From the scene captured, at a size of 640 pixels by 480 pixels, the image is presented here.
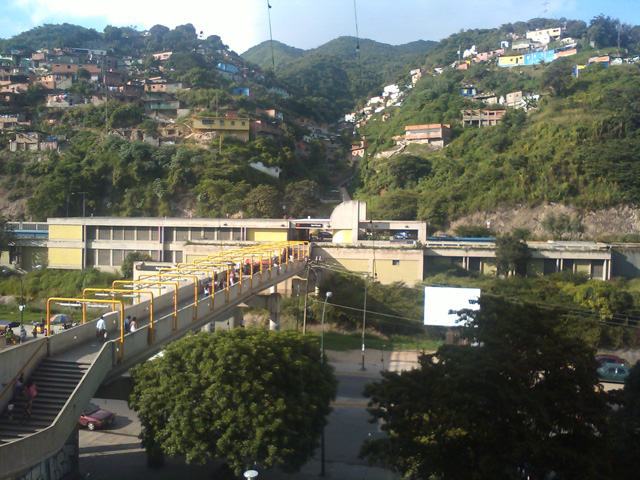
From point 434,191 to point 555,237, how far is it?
40.7 feet

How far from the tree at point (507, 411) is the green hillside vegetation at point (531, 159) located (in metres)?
36.6

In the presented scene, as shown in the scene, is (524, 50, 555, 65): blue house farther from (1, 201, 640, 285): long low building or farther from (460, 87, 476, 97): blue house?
(1, 201, 640, 285): long low building

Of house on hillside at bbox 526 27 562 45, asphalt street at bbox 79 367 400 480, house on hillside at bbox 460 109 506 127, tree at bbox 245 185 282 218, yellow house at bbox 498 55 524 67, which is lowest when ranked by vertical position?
asphalt street at bbox 79 367 400 480

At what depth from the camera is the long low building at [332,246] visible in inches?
1233

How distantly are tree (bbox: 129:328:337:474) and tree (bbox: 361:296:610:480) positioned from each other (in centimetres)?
236

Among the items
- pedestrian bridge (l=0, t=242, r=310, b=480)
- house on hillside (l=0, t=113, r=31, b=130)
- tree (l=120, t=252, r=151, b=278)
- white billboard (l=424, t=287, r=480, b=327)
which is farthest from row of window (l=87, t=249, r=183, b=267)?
house on hillside (l=0, t=113, r=31, b=130)

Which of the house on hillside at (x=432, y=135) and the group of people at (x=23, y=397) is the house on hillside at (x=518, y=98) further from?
the group of people at (x=23, y=397)

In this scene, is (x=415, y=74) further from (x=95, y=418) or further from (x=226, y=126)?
(x=95, y=418)

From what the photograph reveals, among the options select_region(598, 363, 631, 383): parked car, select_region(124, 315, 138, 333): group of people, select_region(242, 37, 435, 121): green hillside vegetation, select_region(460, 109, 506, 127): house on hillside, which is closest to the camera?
select_region(124, 315, 138, 333): group of people

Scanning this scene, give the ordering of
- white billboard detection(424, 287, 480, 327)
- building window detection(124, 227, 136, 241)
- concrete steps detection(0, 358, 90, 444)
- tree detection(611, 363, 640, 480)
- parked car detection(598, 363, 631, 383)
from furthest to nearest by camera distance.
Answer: building window detection(124, 227, 136, 241), white billboard detection(424, 287, 480, 327), parked car detection(598, 363, 631, 383), concrete steps detection(0, 358, 90, 444), tree detection(611, 363, 640, 480)

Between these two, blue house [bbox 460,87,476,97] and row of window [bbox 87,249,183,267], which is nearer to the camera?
row of window [bbox 87,249,183,267]

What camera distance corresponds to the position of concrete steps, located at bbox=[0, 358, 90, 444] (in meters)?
9.09

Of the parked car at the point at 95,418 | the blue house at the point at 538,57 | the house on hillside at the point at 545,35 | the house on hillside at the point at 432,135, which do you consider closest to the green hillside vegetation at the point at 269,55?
the house on hillside at the point at 545,35

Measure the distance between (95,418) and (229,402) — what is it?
21.3 feet
